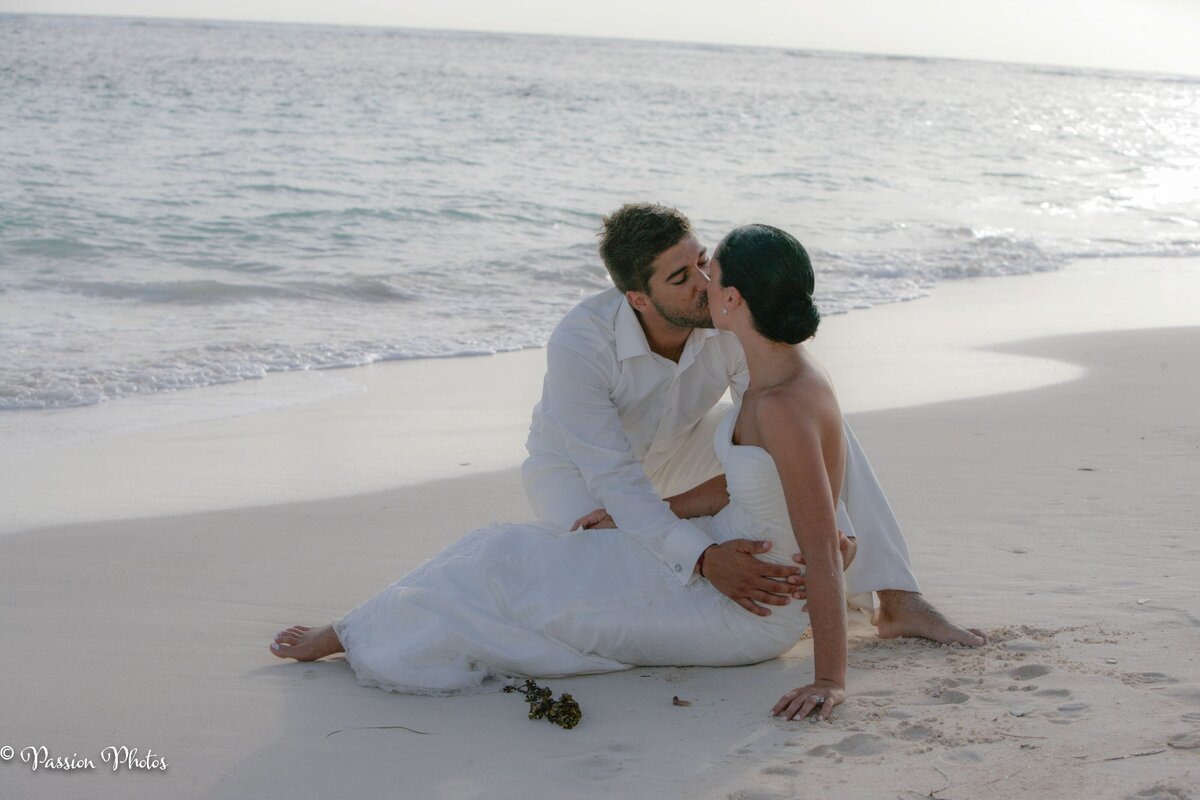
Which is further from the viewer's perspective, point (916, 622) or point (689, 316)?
point (689, 316)

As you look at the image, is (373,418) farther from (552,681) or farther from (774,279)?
(774,279)

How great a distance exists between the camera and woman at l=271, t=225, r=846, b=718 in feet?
10.5

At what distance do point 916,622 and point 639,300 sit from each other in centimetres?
131

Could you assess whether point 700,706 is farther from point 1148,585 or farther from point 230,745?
point 1148,585

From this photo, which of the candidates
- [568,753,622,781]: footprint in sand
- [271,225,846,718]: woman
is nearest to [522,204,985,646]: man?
[271,225,846,718]: woman

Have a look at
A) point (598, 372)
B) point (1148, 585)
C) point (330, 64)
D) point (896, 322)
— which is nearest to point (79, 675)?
point (598, 372)

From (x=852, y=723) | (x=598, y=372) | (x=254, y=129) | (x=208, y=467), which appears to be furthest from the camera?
(x=254, y=129)

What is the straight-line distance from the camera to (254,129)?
22.9 m

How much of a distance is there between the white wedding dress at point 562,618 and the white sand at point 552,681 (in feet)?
0.28

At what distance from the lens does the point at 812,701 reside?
10.3 feet

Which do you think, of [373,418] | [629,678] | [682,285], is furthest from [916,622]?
[373,418]

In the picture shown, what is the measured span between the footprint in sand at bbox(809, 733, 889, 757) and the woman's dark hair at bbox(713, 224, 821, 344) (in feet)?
3.36

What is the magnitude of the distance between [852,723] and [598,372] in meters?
1.38

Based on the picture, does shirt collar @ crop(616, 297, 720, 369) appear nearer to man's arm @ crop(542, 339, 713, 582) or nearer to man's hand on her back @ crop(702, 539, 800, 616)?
man's arm @ crop(542, 339, 713, 582)
